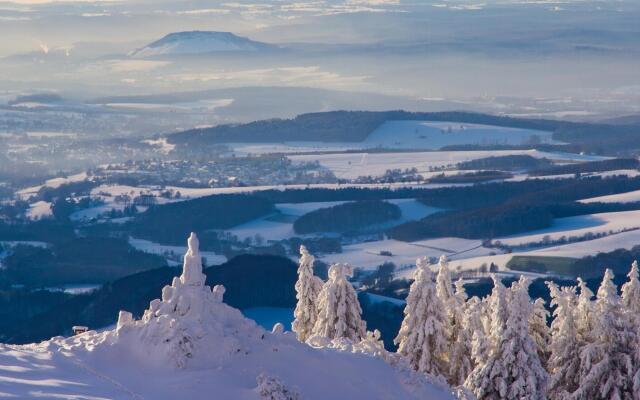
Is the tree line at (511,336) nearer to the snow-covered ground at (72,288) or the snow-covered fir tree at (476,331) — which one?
the snow-covered fir tree at (476,331)

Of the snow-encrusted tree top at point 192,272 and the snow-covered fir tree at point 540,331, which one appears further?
the snow-covered fir tree at point 540,331

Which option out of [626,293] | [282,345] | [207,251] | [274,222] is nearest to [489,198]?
[274,222]

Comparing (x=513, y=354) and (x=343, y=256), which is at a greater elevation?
(x=513, y=354)

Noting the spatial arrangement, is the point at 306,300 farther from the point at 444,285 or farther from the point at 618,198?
the point at 618,198

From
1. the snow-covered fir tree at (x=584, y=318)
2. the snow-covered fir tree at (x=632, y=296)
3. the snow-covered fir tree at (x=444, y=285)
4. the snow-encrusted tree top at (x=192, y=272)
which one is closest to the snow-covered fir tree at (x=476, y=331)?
the snow-covered fir tree at (x=444, y=285)

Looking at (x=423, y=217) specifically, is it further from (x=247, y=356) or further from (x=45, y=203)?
(x=247, y=356)

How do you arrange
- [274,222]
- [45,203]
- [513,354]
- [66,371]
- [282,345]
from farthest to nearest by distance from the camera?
[45,203], [274,222], [513,354], [282,345], [66,371]

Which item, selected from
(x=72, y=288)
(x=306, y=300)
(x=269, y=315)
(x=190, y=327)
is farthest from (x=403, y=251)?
(x=190, y=327)
